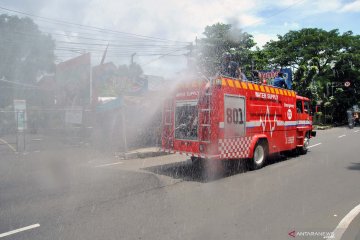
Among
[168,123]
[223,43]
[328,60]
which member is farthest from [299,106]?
[328,60]

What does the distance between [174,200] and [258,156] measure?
4352mm

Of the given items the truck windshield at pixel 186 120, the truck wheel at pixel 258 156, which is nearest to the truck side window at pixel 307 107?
the truck wheel at pixel 258 156

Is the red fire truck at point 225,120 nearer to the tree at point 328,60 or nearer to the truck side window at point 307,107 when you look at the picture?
the truck side window at point 307,107

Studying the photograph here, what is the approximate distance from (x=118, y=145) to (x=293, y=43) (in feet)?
112

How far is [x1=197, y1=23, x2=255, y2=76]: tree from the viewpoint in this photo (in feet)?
74.7

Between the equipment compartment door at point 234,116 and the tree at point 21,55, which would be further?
the tree at point 21,55

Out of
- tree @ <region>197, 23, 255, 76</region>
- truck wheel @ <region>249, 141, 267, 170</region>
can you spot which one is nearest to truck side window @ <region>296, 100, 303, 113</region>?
truck wheel @ <region>249, 141, 267, 170</region>

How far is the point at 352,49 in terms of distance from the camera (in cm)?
4169

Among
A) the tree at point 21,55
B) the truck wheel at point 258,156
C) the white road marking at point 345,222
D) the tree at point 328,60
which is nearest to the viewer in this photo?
the white road marking at point 345,222

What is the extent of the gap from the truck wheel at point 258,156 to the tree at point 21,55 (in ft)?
66.3

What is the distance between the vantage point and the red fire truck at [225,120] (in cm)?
848

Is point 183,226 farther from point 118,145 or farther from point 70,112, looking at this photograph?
point 70,112

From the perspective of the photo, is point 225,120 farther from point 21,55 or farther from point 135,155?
point 21,55

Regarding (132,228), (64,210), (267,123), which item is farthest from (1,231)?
(267,123)
